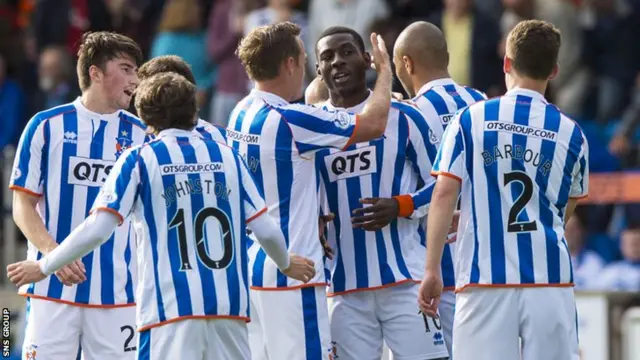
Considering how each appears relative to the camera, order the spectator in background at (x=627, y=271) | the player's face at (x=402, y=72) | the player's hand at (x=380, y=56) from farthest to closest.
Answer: the spectator in background at (x=627, y=271), the player's face at (x=402, y=72), the player's hand at (x=380, y=56)

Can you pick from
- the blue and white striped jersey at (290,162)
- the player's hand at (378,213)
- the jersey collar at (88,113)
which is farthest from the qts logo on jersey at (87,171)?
the player's hand at (378,213)

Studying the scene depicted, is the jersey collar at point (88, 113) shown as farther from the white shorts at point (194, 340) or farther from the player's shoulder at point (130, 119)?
the white shorts at point (194, 340)

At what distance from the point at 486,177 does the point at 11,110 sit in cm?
968

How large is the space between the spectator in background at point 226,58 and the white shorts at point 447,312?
25.3 ft

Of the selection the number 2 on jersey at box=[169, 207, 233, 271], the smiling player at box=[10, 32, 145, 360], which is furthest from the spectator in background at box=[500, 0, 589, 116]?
the number 2 on jersey at box=[169, 207, 233, 271]

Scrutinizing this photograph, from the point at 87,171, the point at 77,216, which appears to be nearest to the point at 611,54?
the point at 87,171

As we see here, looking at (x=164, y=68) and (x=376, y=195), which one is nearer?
(x=376, y=195)

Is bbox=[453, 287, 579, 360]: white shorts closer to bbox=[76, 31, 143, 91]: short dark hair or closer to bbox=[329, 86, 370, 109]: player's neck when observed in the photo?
bbox=[329, 86, 370, 109]: player's neck

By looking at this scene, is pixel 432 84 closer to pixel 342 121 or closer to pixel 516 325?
pixel 342 121

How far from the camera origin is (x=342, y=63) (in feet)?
27.0

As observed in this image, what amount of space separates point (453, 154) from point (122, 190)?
1.74 meters

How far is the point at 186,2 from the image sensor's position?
16562mm

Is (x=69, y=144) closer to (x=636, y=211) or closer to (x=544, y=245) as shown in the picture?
(x=544, y=245)

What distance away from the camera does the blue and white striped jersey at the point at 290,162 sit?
312 inches
